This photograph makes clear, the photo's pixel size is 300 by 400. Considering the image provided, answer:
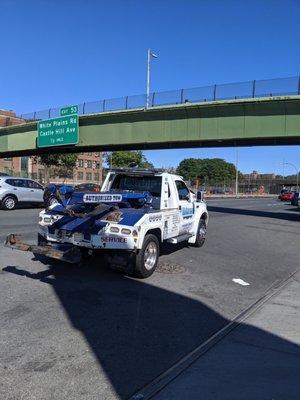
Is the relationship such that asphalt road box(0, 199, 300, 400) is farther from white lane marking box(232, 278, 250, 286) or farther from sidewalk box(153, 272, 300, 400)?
sidewalk box(153, 272, 300, 400)

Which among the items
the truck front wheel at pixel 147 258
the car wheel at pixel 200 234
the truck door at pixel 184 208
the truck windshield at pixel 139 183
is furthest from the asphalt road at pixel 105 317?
the truck windshield at pixel 139 183

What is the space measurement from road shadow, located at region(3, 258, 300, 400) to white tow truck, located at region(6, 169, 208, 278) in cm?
51

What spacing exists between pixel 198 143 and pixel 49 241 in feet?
78.5

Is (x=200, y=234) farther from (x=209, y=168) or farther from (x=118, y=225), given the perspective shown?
(x=209, y=168)

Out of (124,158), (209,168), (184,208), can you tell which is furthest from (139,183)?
(209,168)

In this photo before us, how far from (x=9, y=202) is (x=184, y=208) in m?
14.6

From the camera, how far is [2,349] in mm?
5090

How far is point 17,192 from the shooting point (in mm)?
24203

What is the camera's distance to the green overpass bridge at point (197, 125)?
89.1 ft

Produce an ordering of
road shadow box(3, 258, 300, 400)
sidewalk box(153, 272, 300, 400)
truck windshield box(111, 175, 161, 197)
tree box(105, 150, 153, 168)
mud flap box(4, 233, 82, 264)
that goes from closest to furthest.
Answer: sidewalk box(153, 272, 300, 400)
road shadow box(3, 258, 300, 400)
mud flap box(4, 233, 82, 264)
truck windshield box(111, 175, 161, 197)
tree box(105, 150, 153, 168)

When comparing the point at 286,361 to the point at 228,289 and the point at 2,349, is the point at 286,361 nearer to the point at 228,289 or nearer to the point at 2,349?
the point at 2,349

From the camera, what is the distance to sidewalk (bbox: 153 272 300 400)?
4.27 metres

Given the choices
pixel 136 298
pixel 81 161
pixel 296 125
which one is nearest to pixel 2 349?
pixel 136 298

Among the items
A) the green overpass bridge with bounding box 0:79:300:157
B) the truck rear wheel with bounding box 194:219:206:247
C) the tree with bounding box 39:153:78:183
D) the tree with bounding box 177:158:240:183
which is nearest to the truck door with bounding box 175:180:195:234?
the truck rear wheel with bounding box 194:219:206:247
